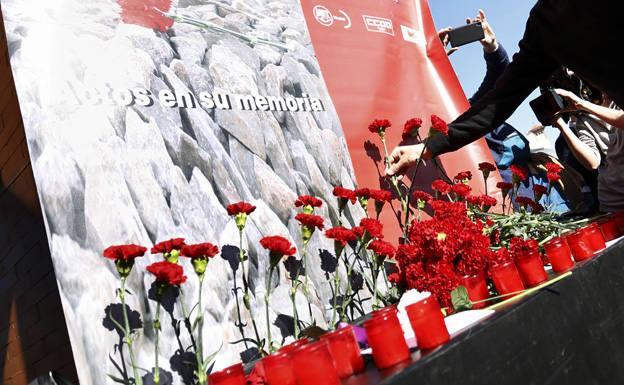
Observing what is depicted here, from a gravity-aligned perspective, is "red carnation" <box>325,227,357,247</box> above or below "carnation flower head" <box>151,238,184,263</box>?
below

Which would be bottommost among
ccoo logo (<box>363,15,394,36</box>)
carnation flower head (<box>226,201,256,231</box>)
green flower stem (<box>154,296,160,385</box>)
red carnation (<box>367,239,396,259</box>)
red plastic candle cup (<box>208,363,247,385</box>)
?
red plastic candle cup (<box>208,363,247,385</box>)

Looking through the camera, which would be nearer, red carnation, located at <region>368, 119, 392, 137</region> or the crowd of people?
the crowd of people

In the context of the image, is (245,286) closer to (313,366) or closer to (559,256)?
(313,366)

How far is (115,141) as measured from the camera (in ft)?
4.47

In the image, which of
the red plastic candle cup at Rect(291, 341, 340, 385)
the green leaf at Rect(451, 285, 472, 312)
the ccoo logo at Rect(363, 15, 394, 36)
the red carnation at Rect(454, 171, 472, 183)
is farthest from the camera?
the ccoo logo at Rect(363, 15, 394, 36)

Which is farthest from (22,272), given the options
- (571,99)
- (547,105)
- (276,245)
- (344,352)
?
(571,99)

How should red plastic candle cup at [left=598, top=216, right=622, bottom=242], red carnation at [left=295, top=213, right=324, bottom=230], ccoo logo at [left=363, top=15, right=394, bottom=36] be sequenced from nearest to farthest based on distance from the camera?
red carnation at [left=295, top=213, right=324, bottom=230]
red plastic candle cup at [left=598, top=216, right=622, bottom=242]
ccoo logo at [left=363, top=15, right=394, bottom=36]

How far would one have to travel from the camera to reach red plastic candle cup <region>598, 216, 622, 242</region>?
166 centimetres

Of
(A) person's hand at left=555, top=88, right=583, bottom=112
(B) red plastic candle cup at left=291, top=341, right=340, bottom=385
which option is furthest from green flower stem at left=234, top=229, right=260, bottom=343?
(A) person's hand at left=555, top=88, right=583, bottom=112

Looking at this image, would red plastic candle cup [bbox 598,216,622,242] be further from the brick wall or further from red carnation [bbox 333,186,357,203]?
the brick wall

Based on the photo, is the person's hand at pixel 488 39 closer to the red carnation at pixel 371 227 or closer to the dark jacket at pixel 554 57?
the dark jacket at pixel 554 57

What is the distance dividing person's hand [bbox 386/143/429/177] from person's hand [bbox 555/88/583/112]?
0.70 m

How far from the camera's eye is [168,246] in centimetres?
116

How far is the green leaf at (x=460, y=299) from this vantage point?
122cm
